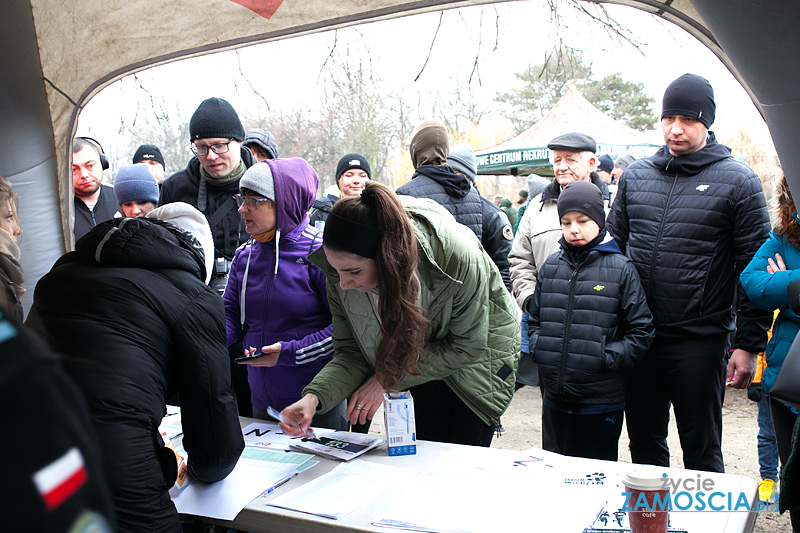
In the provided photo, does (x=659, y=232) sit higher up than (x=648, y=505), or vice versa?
(x=659, y=232)

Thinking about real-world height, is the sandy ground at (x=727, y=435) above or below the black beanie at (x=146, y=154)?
below

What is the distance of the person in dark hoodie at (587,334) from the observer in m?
2.49

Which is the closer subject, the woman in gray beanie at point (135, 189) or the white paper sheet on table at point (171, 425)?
the white paper sheet on table at point (171, 425)

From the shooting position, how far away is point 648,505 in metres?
1.33

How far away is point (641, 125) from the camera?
23281mm

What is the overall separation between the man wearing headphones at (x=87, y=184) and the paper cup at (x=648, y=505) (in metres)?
3.05

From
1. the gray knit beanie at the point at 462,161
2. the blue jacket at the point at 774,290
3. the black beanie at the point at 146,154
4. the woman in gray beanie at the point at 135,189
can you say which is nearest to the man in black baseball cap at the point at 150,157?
the black beanie at the point at 146,154

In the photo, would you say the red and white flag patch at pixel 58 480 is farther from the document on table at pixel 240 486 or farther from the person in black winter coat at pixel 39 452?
the document on table at pixel 240 486

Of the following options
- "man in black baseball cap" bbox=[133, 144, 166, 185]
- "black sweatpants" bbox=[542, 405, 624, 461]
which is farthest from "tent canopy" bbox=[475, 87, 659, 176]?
"black sweatpants" bbox=[542, 405, 624, 461]

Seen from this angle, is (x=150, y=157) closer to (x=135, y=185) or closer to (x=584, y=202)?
(x=135, y=185)

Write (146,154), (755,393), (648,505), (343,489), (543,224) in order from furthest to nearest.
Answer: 1. (146,154)
2. (543,224)
3. (755,393)
4. (343,489)
5. (648,505)

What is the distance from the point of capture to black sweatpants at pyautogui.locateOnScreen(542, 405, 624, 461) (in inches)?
100.0

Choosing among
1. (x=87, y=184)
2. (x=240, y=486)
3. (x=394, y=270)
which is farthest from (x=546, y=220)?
(x=87, y=184)

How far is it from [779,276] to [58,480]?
254cm
